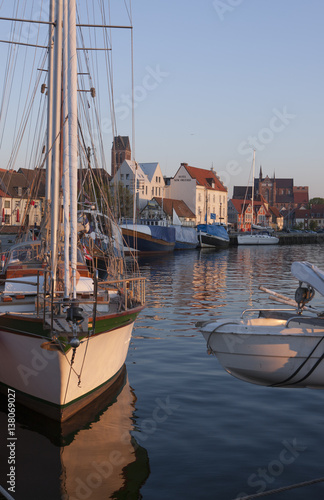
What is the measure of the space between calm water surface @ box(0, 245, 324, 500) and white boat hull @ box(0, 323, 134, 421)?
17.4 inches

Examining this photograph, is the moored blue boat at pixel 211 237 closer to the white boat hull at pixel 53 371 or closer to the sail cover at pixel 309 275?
the white boat hull at pixel 53 371

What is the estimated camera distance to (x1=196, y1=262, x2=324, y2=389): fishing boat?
1032cm

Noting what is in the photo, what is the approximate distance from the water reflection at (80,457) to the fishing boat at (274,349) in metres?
2.41

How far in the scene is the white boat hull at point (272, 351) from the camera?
10.3 metres

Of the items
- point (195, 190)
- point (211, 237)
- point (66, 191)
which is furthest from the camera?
point (195, 190)

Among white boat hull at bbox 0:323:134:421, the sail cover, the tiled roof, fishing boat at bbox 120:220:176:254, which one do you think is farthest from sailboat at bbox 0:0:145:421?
the tiled roof

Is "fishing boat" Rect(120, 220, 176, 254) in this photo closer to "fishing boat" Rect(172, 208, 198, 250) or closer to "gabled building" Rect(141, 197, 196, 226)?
"fishing boat" Rect(172, 208, 198, 250)

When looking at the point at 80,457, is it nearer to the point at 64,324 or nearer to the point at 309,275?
the point at 64,324

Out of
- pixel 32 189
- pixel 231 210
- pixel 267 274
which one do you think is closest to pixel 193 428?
pixel 32 189

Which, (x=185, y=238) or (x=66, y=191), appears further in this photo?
(x=185, y=238)

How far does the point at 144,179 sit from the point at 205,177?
22.3 m

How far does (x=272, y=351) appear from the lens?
10.4 meters

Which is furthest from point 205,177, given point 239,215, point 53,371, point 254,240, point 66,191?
point 53,371

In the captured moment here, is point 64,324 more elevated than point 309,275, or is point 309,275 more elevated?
point 309,275
